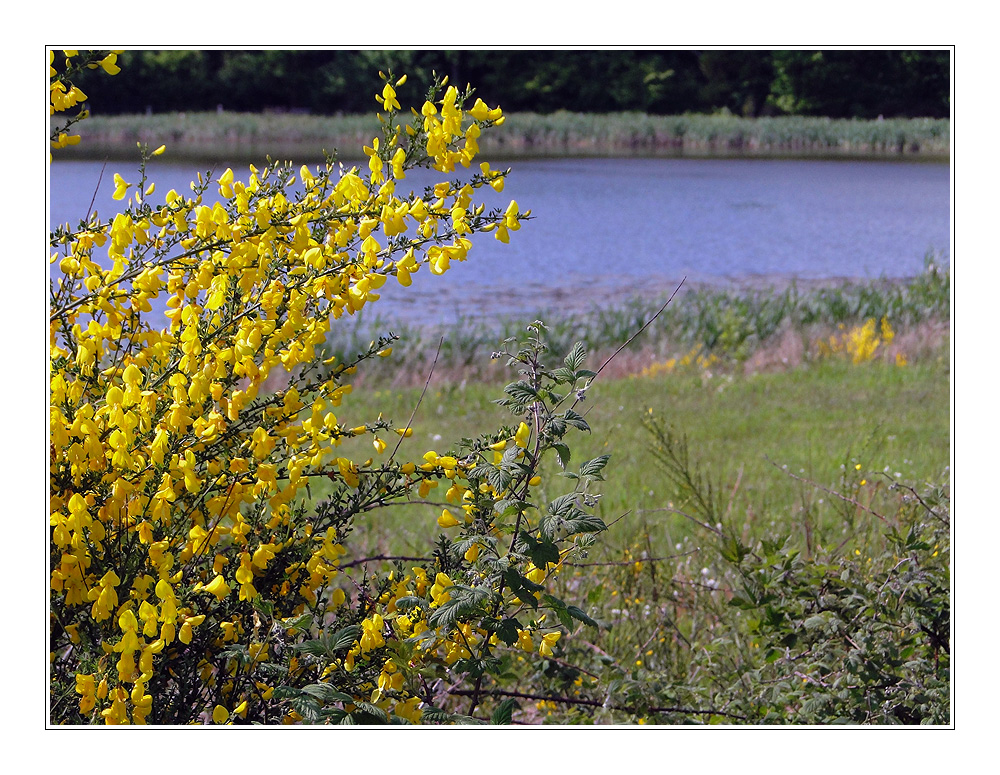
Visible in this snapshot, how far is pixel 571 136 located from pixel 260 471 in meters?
9.69

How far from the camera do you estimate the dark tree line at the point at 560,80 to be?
11.7ft

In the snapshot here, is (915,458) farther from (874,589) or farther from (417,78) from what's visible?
(417,78)

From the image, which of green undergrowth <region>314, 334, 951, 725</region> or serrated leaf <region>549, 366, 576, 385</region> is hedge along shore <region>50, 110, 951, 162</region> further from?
serrated leaf <region>549, 366, 576, 385</region>

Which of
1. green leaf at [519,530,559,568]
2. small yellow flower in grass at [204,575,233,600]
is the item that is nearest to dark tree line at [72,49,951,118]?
green leaf at [519,530,559,568]

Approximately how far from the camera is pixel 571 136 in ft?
34.4

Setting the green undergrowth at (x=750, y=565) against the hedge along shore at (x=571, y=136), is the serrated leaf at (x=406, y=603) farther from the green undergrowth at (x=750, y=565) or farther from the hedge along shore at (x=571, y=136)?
the hedge along shore at (x=571, y=136)

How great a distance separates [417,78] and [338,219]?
24.2 feet

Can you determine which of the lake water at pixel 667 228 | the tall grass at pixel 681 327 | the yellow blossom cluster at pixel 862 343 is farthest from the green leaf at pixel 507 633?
the lake water at pixel 667 228

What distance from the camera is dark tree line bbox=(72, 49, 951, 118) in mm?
3555

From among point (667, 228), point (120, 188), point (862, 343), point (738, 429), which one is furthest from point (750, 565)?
point (667, 228)

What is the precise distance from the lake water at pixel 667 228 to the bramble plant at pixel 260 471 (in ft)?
19.2

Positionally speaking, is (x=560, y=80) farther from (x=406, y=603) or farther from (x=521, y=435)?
(x=406, y=603)

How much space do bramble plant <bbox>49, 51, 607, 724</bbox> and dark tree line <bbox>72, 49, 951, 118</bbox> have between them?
55.2 inches
